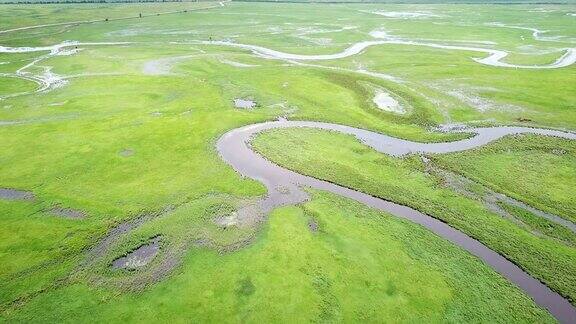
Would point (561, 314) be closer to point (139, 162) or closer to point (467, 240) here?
point (467, 240)

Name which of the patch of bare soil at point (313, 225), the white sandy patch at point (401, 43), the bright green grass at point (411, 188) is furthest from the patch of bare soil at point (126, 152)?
the white sandy patch at point (401, 43)

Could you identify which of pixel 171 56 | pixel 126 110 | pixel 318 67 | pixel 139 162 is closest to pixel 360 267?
pixel 139 162

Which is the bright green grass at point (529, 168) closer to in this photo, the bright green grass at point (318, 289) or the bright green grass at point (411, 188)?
the bright green grass at point (411, 188)

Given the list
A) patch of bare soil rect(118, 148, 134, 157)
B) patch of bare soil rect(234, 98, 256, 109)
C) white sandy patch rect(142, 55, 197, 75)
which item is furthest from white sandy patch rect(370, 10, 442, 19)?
patch of bare soil rect(118, 148, 134, 157)

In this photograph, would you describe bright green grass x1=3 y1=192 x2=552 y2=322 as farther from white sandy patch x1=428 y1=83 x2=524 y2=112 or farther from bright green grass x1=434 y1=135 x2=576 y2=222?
white sandy patch x1=428 y1=83 x2=524 y2=112

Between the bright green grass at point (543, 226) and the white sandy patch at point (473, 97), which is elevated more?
the white sandy patch at point (473, 97)

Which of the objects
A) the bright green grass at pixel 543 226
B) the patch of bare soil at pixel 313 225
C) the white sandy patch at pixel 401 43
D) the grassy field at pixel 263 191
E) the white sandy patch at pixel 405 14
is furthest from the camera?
the white sandy patch at pixel 405 14
